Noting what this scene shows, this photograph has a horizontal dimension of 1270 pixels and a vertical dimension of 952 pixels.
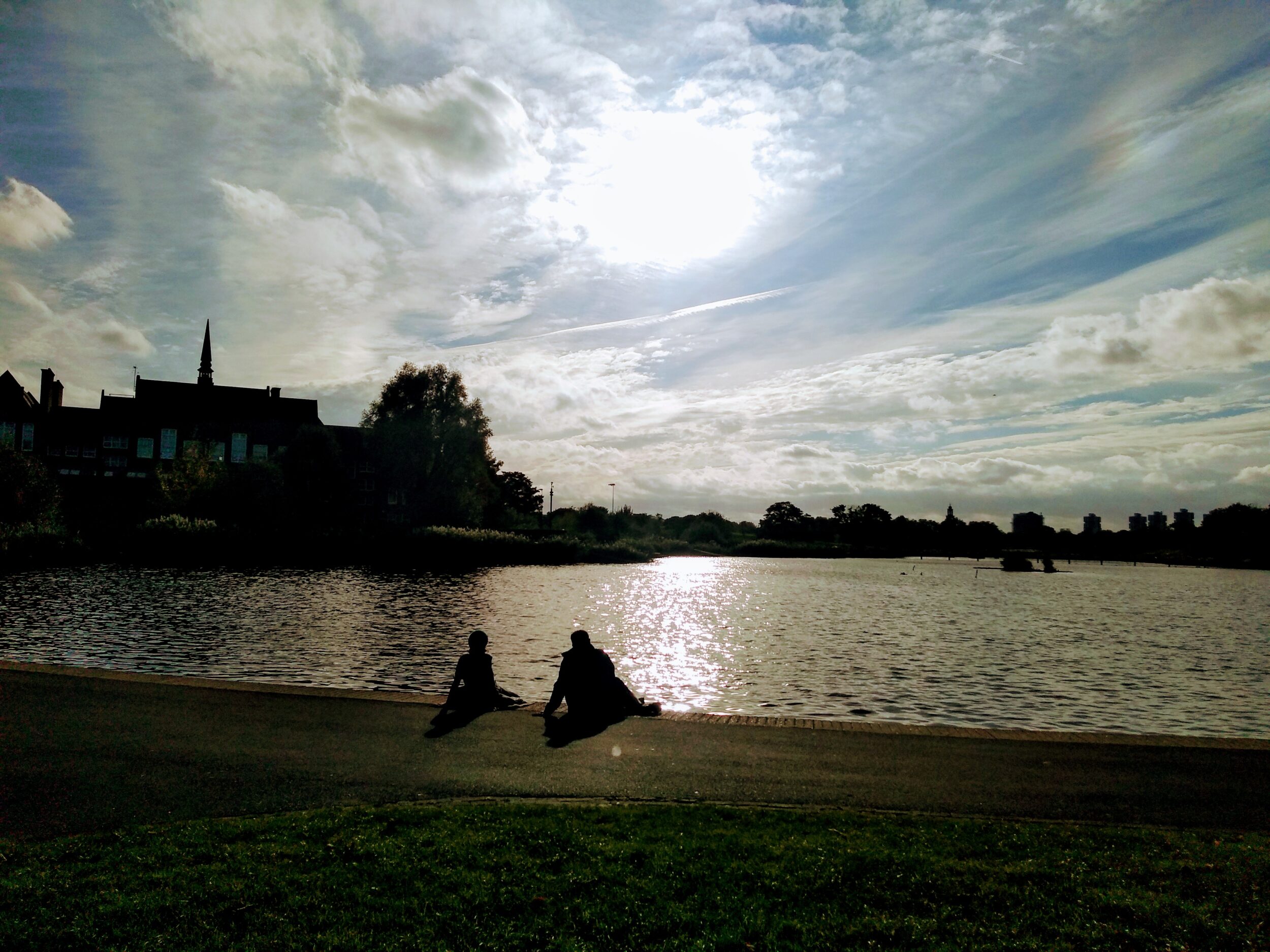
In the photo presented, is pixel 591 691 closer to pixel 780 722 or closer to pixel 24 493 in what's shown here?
pixel 780 722

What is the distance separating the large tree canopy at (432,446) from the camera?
82125mm

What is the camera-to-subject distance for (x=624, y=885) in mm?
5859

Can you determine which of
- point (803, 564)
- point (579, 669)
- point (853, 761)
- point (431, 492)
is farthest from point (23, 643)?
point (803, 564)

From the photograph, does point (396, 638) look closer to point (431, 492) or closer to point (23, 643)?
point (23, 643)

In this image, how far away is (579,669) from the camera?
39.7ft

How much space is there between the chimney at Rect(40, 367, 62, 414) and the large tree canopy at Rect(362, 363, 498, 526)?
3869cm

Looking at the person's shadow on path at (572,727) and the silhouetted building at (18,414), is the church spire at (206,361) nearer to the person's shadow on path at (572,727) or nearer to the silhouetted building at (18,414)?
the silhouetted building at (18,414)

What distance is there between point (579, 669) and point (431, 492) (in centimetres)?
7284

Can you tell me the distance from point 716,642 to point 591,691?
54.3 ft

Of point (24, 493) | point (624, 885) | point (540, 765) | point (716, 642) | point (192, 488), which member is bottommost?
point (716, 642)

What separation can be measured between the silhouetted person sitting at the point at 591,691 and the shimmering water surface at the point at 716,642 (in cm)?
424

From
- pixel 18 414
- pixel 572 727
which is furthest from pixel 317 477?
pixel 572 727

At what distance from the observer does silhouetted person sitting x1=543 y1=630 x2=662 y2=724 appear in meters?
A: 11.7

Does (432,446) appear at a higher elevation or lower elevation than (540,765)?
higher
